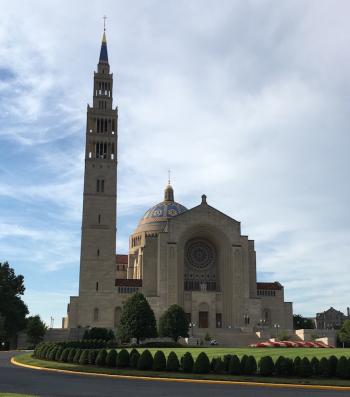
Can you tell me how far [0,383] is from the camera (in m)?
19.7

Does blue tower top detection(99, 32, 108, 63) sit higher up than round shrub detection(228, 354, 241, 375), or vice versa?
blue tower top detection(99, 32, 108, 63)

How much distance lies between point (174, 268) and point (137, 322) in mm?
16151

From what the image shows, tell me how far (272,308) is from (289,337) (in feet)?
45.0

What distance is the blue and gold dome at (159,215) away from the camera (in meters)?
98.2

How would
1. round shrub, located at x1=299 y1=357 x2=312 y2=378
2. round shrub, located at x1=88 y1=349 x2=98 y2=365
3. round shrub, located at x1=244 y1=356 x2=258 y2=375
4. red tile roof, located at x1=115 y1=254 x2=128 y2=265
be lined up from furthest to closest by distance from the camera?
red tile roof, located at x1=115 y1=254 x2=128 y2=265
round shrub, located at x1=88 y1=349 x2=98 y2=365
round shrub, located at x1=244 y1=356 x2=258 y2=375
round shrub, located at x1=299 y1=357 x2=312 y2=378

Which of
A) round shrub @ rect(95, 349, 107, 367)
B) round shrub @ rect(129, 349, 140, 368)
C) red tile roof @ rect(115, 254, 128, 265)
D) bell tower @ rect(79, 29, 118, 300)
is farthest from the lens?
red tile roof @ rect(115, 254, 128, 265)

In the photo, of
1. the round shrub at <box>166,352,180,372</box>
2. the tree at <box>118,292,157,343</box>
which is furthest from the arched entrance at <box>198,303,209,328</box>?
the round shrub at <box>166,352,180,372</box>

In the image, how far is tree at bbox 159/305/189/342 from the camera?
62562 millimetres

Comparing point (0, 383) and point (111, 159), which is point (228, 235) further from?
point (0, 383)

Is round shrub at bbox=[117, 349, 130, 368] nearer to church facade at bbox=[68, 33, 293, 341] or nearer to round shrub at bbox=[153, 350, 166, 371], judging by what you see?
round shrub at bbox=[153, 350, 166, 371]

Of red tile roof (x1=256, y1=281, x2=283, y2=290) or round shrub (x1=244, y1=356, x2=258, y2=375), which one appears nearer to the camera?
round shrub (x1=244, y1=356, x2=258, y2=375)

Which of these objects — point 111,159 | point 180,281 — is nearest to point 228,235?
point 180,281

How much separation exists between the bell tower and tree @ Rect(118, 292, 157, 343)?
43.0 ft

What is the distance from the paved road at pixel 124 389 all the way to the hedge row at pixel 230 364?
2.50 m
